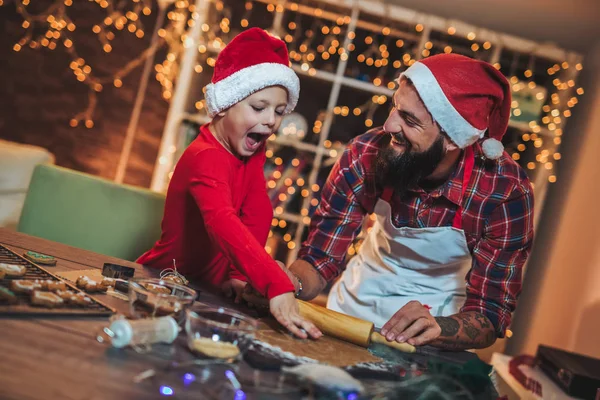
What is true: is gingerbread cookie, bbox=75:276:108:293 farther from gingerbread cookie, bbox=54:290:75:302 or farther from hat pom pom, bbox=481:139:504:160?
hat pom pom, bbox=481:139:504:160

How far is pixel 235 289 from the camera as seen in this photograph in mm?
1453

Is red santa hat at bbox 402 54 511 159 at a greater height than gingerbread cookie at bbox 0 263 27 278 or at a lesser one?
greater

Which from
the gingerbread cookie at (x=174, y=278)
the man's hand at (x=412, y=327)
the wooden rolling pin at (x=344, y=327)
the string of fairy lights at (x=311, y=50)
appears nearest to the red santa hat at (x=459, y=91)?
the man's hand at (x=412, y=327)

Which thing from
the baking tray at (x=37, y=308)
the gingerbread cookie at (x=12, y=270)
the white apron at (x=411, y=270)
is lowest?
the baking tray at (x=37, y=308)

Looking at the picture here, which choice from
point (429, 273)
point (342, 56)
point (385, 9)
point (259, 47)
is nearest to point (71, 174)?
point (259, 47)

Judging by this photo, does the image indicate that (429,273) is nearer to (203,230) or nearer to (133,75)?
(203,230)

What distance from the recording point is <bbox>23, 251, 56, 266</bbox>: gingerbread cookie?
1.25 metres

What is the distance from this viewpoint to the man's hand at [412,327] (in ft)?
4.50

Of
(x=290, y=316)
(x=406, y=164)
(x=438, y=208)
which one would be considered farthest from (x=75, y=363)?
(x=438, y=208)

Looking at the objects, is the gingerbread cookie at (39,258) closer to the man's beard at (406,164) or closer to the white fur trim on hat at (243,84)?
the white fur trim on hat at (243,84)

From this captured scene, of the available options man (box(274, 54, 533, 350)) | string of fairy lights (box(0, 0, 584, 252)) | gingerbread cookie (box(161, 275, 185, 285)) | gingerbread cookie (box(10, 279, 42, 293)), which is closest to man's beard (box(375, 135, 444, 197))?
man (box(274, 54, 533, 350))

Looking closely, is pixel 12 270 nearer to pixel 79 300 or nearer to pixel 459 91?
pixel 79 300

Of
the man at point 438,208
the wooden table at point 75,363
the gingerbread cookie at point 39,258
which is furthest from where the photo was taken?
the man at point 438,208

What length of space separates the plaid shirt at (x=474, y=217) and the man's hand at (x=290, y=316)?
2.08 feet
